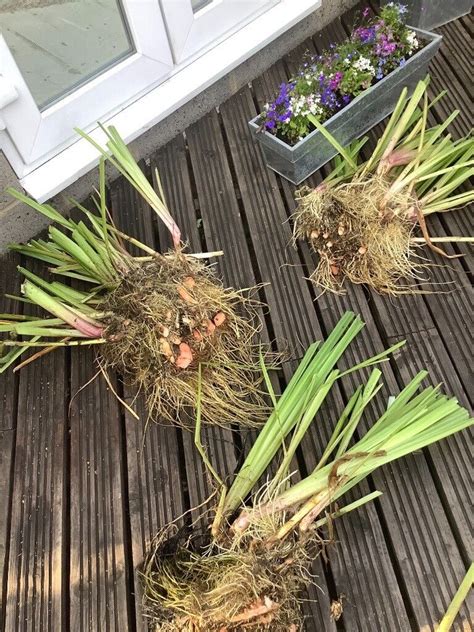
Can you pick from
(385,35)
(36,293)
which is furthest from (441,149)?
(36,293)

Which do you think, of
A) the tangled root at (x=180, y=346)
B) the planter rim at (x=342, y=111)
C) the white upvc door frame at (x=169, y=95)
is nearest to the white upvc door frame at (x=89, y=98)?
the white upvc door frame at (x=169, y=95)

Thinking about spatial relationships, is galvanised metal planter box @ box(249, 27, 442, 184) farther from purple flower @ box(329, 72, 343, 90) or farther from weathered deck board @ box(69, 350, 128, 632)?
weathered deck board @ box(69, 350, 128, 632)

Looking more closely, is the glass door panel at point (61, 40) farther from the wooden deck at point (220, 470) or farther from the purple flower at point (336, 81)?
the purple flower at point (336, 81)

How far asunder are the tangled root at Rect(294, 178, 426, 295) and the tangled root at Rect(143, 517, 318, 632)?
769 mm

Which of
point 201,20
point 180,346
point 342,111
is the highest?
point 201,20

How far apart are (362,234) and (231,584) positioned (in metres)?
0.99

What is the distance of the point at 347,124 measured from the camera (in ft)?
5.95

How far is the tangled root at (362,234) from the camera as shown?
1.59 m

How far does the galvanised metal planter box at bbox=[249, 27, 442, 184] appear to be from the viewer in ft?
5.69

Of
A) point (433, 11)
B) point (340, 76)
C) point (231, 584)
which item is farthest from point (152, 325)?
point (433, 11)

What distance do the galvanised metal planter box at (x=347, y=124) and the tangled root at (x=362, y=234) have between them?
183 mm

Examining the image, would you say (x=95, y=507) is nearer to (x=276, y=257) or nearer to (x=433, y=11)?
(x=276, y=257)

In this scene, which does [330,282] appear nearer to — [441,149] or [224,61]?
[441,149]

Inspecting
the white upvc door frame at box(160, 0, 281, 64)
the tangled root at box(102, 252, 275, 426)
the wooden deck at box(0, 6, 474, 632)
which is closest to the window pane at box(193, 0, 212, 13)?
the white upvc door frame at box(160, 0, 281, 64)
